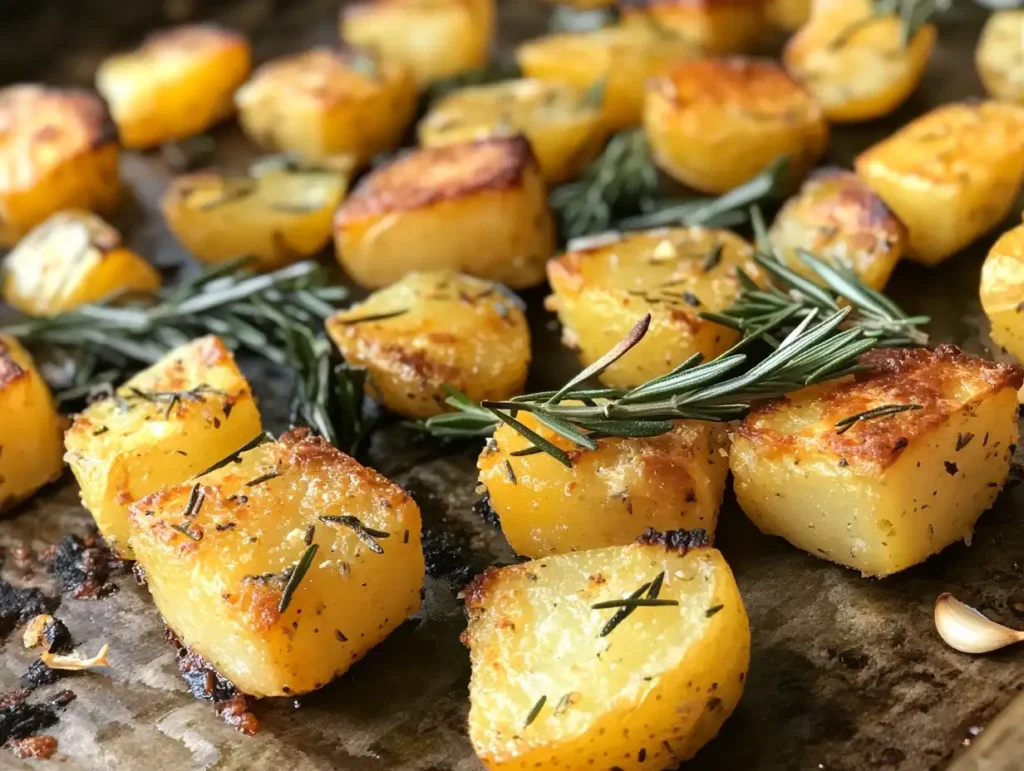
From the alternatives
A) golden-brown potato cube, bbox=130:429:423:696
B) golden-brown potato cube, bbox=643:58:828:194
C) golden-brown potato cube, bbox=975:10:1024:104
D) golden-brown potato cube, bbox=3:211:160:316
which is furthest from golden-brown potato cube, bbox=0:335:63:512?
golden-brown potato cube, bbox=975:10:1024:104

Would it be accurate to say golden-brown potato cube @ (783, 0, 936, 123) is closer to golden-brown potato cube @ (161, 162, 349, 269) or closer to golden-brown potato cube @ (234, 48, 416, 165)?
golden-brown potato cube @ (234, 48, 416, 165)

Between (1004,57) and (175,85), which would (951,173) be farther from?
(175,85)

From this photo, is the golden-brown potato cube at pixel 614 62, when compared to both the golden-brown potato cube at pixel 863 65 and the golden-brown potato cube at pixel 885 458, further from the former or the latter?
the golden-brown potato cube at pixel 885 458

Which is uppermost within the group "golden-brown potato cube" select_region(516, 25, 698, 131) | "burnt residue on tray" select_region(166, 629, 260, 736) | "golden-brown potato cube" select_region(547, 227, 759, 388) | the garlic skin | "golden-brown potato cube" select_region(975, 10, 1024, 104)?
"golden-brown potato cube" select_region(975, 10, 1024, 104)

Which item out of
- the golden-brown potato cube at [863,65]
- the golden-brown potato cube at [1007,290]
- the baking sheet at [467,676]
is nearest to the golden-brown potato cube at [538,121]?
the golden-brown potato cube at [863,65]

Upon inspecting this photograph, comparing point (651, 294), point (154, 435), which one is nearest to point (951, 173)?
point (651, 294)

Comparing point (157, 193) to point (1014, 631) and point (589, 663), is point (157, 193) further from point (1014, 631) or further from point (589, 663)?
point (1014, 631)
